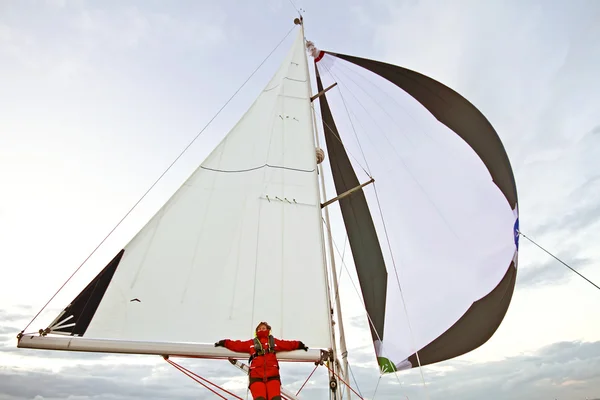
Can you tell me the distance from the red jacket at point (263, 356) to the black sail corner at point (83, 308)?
3.98 feet

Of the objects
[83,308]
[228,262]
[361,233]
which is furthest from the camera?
[361,233]

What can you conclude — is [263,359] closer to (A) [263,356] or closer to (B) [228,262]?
(A) [263,356]

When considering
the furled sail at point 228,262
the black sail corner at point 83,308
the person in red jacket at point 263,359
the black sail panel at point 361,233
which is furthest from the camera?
the black sail panel at point 361,233

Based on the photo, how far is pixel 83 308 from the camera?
3301mm

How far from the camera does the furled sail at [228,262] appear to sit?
11.2 feet

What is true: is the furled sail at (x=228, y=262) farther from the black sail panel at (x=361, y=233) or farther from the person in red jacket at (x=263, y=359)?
the black sail panel at (x=361, y=233)

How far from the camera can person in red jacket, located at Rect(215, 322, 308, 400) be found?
297 centimetres

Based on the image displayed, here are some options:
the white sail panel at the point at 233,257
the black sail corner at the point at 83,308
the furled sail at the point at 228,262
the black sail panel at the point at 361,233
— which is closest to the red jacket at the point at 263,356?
the furled sail at the point at 228,262

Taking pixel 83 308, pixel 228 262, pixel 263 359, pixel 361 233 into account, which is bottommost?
pixel 263 359

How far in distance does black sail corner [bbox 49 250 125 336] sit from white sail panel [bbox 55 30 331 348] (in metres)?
0.06

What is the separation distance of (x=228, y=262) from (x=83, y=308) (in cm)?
137

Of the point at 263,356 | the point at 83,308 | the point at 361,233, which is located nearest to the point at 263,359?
the point at 263,356

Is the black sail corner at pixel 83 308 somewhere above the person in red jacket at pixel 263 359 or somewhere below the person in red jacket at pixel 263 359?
above

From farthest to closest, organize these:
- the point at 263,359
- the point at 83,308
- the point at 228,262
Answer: the point at 228,262 → the point at 83,308 → the point at 263,359
